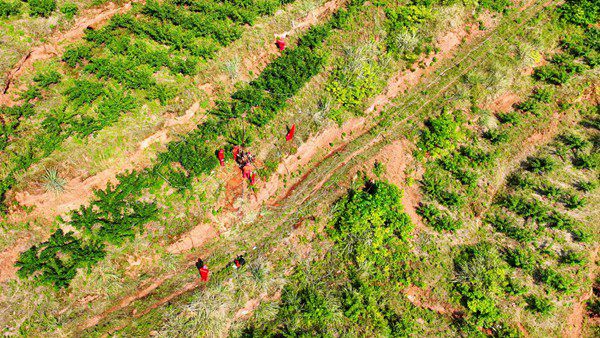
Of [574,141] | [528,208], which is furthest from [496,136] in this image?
[574,141]

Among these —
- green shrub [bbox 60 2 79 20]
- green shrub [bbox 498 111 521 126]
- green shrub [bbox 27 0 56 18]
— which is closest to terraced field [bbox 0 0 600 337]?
green shrub [bbox 498 111 521 126]

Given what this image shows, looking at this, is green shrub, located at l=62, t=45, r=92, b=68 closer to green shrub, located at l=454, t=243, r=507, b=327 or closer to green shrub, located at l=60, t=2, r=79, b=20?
green shrub, located at l=60, t=2, r=79, b=20

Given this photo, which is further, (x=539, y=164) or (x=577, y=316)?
(x=539, y=164)

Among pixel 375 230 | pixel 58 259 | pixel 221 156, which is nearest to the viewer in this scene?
pixel 58 259

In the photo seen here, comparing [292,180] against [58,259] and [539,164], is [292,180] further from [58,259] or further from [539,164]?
[539,164]

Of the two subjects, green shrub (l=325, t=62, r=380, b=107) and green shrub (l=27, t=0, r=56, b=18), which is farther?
green shrub (l=325, t=62, r=380, b=107)

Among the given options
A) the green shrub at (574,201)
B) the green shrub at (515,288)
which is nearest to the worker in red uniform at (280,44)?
the green shrub at (515,288)

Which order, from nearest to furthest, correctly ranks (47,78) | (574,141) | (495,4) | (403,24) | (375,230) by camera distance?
(375,230)
(47,78)
(574,141)
(403,24)
(495,4)
